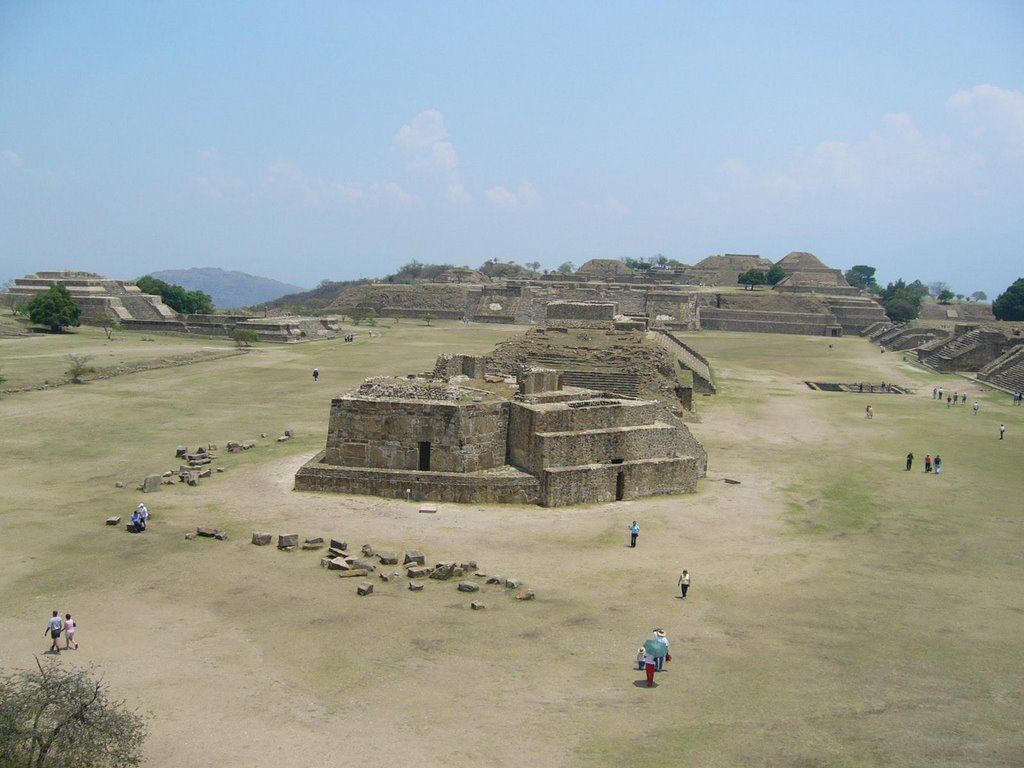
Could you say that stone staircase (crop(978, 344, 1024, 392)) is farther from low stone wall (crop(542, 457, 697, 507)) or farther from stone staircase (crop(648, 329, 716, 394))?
low stone wall (crop(542, 457, 697, 507))

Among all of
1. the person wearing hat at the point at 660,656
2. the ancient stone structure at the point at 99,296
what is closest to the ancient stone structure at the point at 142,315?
the ancient stone structure at the point at 99,296

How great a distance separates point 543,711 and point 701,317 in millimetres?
65034

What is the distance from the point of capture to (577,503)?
16.8 meters

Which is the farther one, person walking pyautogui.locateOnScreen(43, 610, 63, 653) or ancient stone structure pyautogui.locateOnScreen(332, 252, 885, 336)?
ancient stone structure pyautogui.locateOnScreen(332, 252, 885, 336)

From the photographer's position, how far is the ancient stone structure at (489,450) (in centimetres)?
1667

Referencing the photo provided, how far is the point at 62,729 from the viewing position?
7.07m

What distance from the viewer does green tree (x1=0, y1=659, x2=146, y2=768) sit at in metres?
6.93

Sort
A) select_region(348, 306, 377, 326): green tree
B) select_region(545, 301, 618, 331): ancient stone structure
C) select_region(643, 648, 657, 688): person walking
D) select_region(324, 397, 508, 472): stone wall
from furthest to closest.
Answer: select_region(348, 306, 377, 326): green tree → select_region(545, 301, 618, 331): ancient stone structure → select_region(324, 397, 508, 472): stone wall → select_region(643, 648, 657, 688): person walking

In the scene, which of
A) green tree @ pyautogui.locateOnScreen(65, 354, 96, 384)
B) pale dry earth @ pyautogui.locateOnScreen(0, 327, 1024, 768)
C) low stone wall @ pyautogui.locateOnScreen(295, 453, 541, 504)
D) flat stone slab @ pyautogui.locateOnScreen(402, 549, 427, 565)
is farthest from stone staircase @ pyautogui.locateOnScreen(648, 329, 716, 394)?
flat stone slab @ pyautogui.locateOnScreen(402, 549, 427, 565)

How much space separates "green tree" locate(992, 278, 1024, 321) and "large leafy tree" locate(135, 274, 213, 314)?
195 feet

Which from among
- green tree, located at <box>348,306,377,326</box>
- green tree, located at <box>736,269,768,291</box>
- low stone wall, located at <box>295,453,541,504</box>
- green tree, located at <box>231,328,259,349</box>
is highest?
green tree, located at <box>736,269,768,291</box>

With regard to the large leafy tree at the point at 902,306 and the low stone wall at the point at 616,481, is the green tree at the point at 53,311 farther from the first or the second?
the large leafy tree at the point at 902,306

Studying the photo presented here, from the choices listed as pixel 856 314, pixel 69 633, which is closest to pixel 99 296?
pixel 69 633

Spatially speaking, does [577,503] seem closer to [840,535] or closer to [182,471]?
[840,535]
